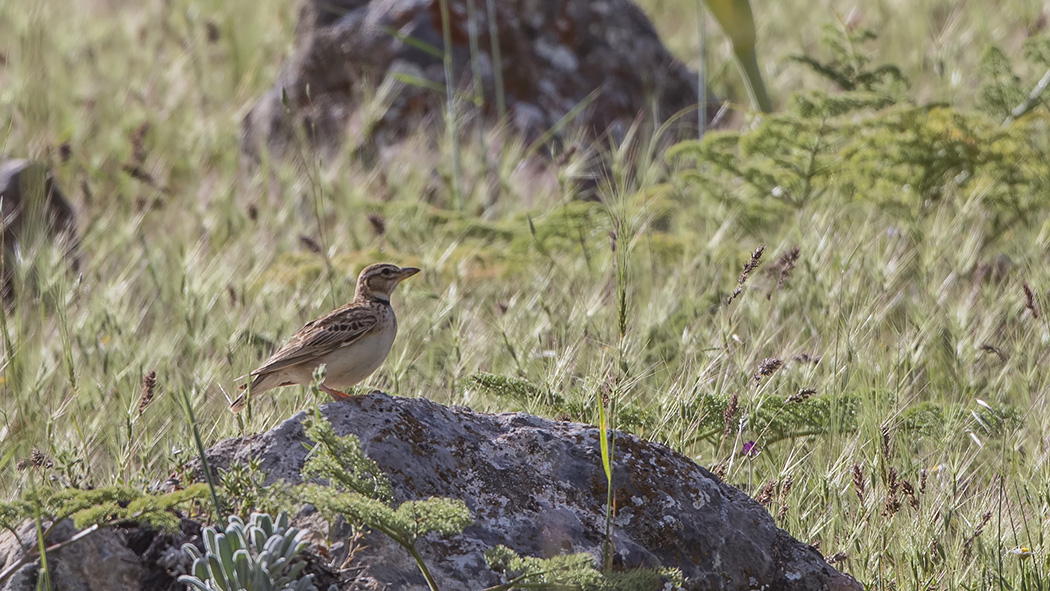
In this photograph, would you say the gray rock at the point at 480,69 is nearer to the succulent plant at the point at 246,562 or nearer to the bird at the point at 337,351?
the bird at the point at 337,351

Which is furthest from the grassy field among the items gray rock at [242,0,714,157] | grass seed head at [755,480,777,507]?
gray rock at [242,0,714,157]

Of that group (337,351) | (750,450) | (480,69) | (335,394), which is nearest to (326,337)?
(337,351)

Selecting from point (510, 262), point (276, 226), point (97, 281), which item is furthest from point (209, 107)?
point (510, 262)

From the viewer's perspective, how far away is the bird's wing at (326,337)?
3.43 meters

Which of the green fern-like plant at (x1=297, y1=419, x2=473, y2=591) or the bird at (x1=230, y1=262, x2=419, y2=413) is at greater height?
the green fern-like plant at (x1=297, y1=419, x2=473, y2=591)

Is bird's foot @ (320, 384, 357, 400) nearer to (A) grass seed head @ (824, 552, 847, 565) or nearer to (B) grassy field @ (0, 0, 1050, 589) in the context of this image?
(B) grassy field @ (0, 0, 1050, 589)

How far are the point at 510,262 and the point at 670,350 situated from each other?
4.68ft

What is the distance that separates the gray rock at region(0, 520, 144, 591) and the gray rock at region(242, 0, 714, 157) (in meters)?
5.91

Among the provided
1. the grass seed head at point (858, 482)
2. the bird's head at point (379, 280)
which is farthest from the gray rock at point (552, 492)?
the bird's head at point (379, 280)

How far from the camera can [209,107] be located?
9172mm

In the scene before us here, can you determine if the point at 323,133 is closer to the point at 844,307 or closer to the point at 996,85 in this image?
the point at 996,85

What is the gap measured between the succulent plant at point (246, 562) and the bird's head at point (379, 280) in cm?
166

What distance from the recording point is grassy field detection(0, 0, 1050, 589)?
321 cm

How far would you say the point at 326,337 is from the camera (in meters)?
3.43
